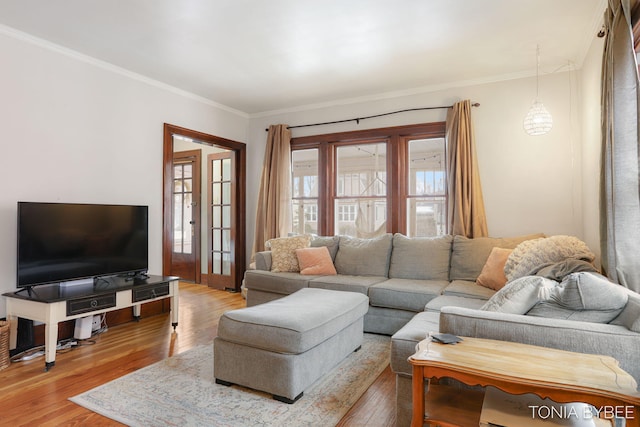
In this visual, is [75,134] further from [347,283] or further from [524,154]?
[524,154]

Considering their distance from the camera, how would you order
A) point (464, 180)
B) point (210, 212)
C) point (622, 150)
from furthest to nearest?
point (210, 212)
point (464, 180)
point (622, 150)

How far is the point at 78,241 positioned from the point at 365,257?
109 inches

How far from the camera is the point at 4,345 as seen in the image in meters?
2.73

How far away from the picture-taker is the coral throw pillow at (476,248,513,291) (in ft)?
10.5

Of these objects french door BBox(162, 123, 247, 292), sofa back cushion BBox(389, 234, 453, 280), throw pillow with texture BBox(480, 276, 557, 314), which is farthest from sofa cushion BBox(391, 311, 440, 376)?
french door BBox(162, 123, 247, 292)

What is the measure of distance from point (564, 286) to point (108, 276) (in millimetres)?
3734

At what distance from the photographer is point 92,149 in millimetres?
3598

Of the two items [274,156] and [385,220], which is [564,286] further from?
[274,156]

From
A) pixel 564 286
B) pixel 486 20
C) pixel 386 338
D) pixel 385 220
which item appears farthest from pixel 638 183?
pixel 385 220

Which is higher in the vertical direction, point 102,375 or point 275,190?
point 275,190

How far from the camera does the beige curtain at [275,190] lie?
5.21 meters

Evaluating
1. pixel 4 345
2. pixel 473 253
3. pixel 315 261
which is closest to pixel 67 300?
pixel 4 345

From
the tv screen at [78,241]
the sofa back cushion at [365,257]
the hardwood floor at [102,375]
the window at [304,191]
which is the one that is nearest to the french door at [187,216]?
the window at [304,191]

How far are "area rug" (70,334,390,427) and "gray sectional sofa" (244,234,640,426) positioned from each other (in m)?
0.45
